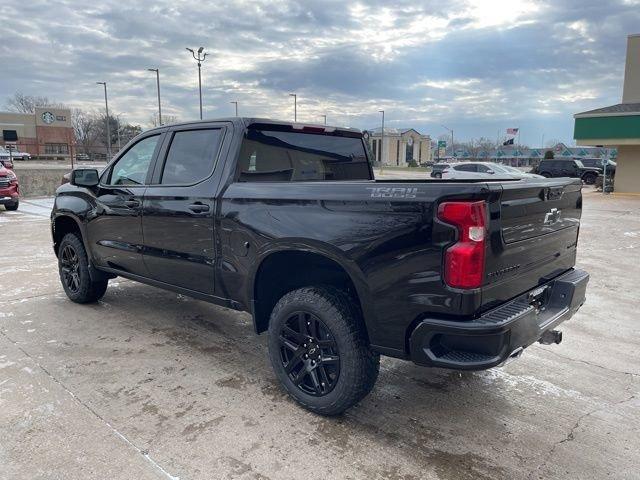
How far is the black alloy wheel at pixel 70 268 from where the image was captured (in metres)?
5.52

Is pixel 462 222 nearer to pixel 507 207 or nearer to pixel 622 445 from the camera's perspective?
pixel 507 207

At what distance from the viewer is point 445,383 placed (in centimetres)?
378

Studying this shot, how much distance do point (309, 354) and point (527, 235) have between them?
1.55m

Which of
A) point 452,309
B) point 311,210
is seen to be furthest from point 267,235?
point 452,309

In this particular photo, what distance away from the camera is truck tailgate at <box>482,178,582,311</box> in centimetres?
259

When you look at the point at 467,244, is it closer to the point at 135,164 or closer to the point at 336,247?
the point at 336,247

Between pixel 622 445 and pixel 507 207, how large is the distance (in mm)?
1643

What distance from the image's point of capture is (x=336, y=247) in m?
2.93

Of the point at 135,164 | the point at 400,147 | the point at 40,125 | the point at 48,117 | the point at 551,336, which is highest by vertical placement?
the point at 48,117

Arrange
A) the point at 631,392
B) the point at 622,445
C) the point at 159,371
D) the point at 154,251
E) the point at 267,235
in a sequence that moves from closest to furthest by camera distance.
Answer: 1. the point at 622,445
2. the point at 267,235
3. the point at 631,392
4. the point at 159,371
5. the point at 154,251

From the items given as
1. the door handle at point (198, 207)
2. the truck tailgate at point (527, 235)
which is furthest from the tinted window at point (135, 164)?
the truck tailgate at point (527, 235)

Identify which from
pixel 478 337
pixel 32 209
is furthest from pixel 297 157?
pixel 32 209

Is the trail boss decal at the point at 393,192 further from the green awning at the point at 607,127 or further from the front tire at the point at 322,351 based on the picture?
the green awning at the point at 607,127

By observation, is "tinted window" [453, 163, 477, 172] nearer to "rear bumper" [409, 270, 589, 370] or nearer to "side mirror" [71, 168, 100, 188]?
"side mirror" [71, 168, 100, 188]
